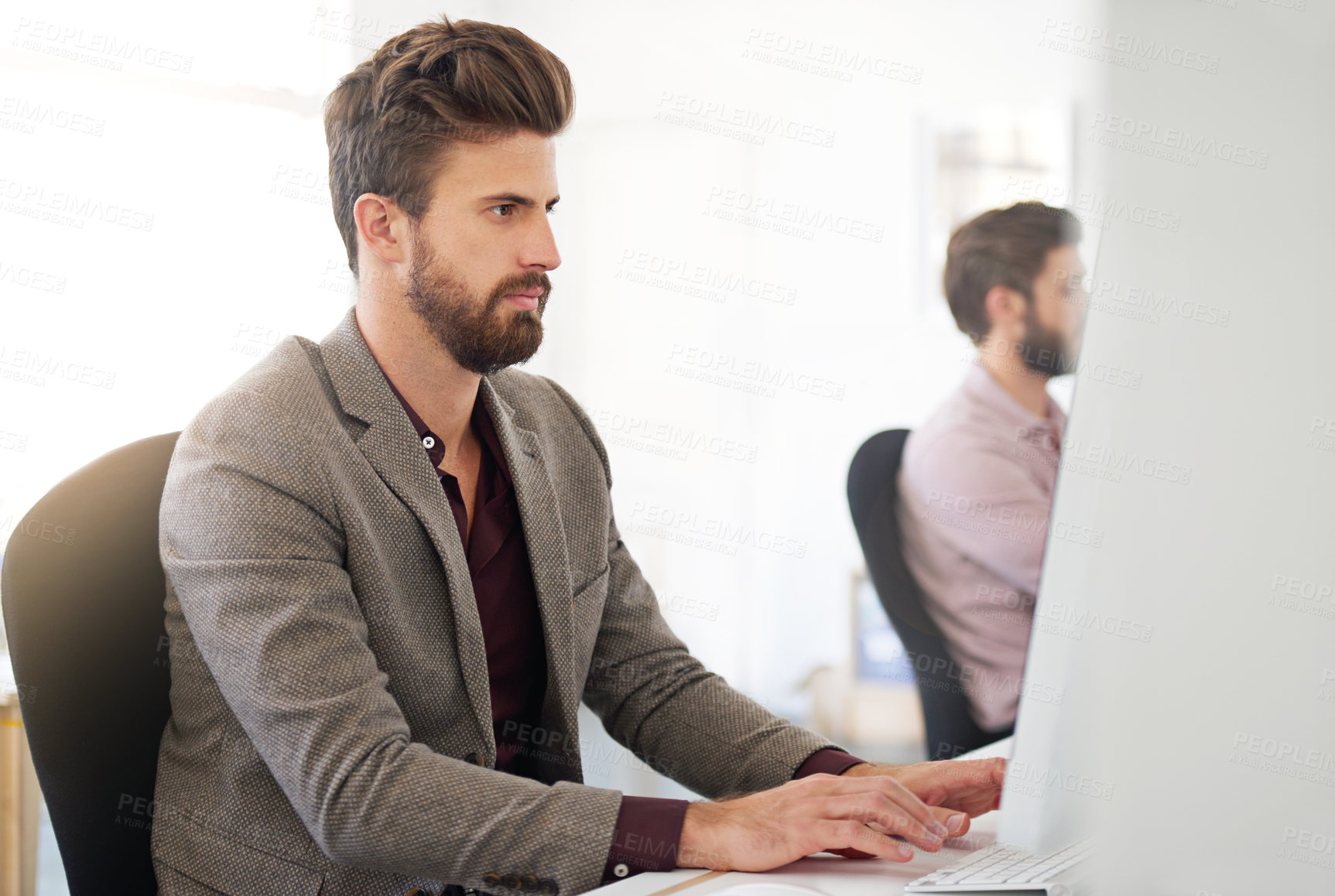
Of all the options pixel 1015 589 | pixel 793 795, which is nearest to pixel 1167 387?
pixel 793 795

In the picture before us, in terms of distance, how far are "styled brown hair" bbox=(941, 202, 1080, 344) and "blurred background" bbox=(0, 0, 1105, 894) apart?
44 centimetres

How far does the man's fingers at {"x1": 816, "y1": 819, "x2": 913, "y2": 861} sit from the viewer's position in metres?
0.78

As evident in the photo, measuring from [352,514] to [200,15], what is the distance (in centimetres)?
190

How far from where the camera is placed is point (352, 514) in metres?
0.96

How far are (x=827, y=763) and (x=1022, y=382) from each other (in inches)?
48.0

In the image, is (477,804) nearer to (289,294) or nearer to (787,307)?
(289,294)

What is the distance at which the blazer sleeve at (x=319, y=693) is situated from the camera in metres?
0.81

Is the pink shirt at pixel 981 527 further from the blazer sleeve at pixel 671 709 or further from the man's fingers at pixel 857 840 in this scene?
the man's fingers at pixel 857 840

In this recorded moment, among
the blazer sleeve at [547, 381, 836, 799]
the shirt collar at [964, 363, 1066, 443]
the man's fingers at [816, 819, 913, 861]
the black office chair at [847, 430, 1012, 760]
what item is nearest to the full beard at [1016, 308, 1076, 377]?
the shirt collar at [964, 363, 1066, 443]

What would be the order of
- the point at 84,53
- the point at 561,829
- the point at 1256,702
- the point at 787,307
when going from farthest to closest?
the point at 787,307 < the point at 84,53 < the point at 561,829 < the point at 1256,702

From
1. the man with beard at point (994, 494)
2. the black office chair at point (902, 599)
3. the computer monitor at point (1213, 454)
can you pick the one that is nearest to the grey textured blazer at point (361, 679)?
the computer monitor at point (1213, 454)

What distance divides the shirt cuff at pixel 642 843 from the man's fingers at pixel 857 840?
0.35ft

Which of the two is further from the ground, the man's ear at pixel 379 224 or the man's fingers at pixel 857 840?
the man's ear at pixel 379 224

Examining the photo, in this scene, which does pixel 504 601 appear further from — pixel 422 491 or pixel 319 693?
pixel 319 693
